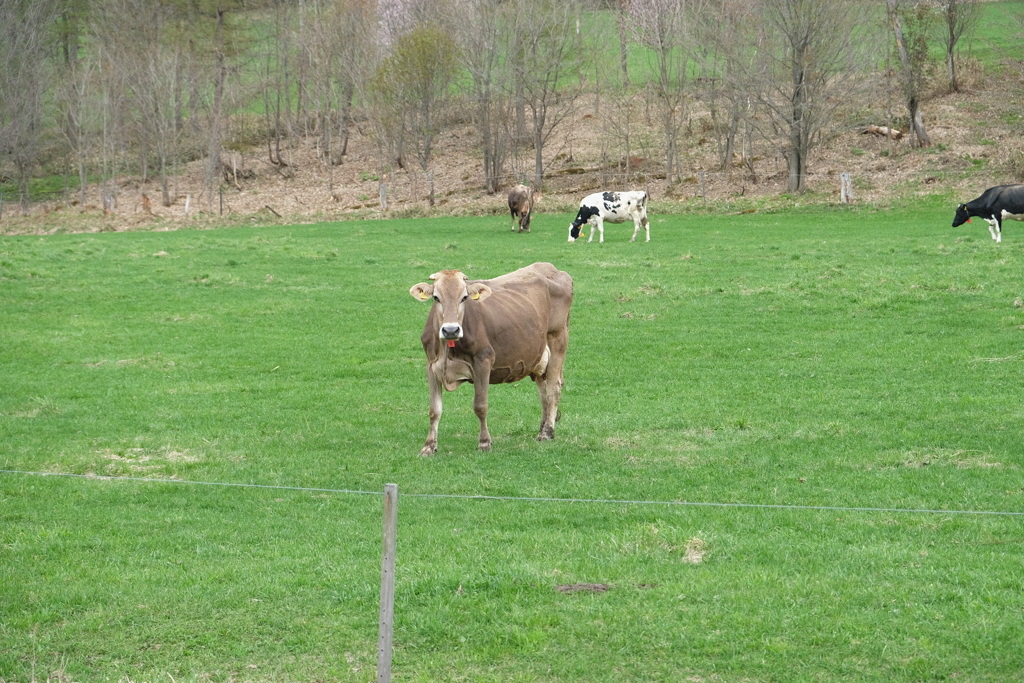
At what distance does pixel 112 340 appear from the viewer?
20.2m

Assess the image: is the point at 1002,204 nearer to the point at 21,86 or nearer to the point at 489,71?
the point at 489,71

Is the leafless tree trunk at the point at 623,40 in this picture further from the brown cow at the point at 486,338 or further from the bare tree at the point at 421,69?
the brown cow at the point at 486,338

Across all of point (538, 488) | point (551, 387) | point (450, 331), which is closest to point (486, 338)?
point (450, 331)

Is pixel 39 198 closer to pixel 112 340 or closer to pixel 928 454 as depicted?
pixel 112 340

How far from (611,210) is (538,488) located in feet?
88.0

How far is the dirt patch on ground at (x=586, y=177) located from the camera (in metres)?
45.3

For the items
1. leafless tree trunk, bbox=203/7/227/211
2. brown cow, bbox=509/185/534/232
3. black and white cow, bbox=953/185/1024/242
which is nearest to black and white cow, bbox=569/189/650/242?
brown cow, bbox=509/185/534/232

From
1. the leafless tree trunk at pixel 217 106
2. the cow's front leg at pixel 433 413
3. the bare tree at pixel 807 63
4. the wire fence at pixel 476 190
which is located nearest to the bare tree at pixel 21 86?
the wire fence at pixel 476 190

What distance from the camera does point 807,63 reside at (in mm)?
45469

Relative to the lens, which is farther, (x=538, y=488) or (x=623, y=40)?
(x=623, y=40)

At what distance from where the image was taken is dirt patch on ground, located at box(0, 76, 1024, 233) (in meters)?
45.3

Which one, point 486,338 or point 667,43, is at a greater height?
point 667,43

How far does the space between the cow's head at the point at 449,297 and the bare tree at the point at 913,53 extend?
4346 cm

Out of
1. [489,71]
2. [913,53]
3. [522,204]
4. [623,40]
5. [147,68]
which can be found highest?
[623,40]
